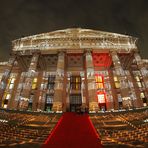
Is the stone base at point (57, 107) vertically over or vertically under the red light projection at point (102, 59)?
under

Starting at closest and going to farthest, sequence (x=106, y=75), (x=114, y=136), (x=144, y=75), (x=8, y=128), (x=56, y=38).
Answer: (x=114, y=136), (x=8, y=128), (x=144, y=75), (x=56, y=38), (x=106, y=75)

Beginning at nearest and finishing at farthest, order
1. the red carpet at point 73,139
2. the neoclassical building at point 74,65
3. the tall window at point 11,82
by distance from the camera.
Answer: the red carpet at point 73,139 → the neoclassical building at point 74,65 → the tall window at point 11,82

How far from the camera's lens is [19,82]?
1142 inches

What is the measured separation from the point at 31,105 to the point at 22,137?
61.6ft

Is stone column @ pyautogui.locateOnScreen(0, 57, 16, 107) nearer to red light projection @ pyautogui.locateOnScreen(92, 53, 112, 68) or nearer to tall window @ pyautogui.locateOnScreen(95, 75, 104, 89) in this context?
red light projection @ pyautogui.locateOnScreen(92, 53, 112, 68)

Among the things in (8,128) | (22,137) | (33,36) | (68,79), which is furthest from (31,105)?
(22,137)

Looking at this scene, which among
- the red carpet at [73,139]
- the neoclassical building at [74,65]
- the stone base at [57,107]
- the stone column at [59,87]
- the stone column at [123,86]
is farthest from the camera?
the neoclassical building at [74,65]

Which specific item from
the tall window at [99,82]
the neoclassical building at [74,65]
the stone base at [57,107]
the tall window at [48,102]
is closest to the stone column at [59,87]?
the stone base at [57,107]

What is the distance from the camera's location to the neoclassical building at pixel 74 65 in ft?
82.5

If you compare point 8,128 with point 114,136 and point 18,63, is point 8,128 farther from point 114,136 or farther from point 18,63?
point 18,63

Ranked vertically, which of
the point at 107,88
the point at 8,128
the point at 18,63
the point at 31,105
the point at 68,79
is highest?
the point at 18,63

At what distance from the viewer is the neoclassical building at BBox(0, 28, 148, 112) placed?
2516 centimetres

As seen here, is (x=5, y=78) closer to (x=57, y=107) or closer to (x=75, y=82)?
(x=57, y=107)

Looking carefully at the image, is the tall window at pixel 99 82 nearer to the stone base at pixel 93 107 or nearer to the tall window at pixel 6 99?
the stone base at pixel 93 107
